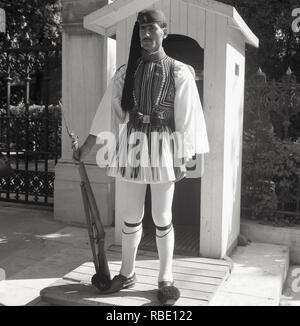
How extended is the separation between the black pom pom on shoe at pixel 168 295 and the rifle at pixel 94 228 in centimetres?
41

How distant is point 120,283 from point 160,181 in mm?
887

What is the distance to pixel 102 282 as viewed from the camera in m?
3.60

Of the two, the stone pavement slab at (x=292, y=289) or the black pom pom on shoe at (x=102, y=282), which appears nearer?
the black pom pom on shoe at (x=102, y=282)

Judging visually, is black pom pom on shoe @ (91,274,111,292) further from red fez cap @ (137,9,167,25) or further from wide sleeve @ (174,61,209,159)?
red fez cap @ (137,9,167,25)

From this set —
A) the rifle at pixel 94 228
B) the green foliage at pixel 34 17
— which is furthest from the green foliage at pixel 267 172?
the green foliage at pixel 34 17

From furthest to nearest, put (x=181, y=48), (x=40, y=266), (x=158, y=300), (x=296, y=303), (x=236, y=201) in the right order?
(x=181, y=48) → (x=236, y=201) → (x=40, y=266) → (x=296, y=303) → (x=158, y=300)

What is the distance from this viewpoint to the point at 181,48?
18.4 ft

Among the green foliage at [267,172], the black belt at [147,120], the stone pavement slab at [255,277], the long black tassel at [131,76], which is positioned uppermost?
the long black tassel at [131,76]

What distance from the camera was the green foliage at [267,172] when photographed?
17.7 feet

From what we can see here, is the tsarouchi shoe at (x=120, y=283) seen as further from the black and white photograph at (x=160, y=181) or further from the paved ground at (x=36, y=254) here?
the paved ground at (x=36, y=254)

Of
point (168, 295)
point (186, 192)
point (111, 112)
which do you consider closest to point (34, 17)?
point (186, 192)

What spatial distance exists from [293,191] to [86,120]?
2.62 metres

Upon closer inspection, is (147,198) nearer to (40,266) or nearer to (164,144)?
(40,266)
